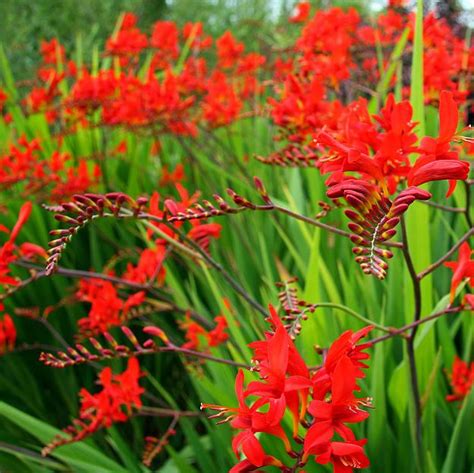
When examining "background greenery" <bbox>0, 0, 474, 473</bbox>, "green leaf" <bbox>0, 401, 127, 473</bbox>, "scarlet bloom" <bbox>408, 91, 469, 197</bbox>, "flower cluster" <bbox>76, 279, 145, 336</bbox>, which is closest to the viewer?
"scarlet bloom" <bbox>408, 91, 469, 197</bbox>

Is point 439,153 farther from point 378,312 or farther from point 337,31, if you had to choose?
point 337,31

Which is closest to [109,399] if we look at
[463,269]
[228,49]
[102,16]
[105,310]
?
[105,310]

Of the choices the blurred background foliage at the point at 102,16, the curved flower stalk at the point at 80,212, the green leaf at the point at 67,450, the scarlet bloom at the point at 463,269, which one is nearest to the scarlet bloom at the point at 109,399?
the green leaf at the point at 67,450

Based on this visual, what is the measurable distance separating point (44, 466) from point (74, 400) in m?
0.47

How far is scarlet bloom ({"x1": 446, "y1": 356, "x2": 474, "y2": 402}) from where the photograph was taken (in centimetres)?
133

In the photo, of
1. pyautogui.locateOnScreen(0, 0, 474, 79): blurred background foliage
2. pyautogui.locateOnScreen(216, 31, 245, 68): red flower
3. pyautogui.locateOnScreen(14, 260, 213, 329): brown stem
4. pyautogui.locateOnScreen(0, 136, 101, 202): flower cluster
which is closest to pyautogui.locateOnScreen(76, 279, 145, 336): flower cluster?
pyautogui.locateOnScreen(14, 260, 213, 329): brown stem

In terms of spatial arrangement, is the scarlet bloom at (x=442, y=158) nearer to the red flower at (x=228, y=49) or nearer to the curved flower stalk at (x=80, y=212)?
the curved flower stalk at (x=80, y=212)

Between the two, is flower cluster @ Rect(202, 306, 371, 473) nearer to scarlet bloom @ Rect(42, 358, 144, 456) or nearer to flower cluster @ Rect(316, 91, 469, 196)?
flower cluster @ Rect(316, 91, 469, 196)

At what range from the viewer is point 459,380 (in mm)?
1361

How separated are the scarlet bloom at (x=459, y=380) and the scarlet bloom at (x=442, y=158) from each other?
57cm

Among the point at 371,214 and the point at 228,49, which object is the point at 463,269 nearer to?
the point at 371,214

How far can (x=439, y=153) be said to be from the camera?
0.88 meters

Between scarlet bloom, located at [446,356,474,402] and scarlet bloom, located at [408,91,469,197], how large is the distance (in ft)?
1.87

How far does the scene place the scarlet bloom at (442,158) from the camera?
803 millimetres
